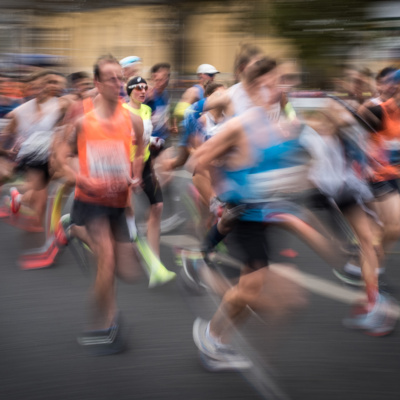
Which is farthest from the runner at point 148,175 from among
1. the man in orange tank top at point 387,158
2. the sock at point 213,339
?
the sock at point 213,339

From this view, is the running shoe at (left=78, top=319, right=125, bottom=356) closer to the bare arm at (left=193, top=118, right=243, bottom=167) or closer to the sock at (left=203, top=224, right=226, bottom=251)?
the sock at (left=203, top=224, right=226, bottom=251)

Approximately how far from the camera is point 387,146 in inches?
255

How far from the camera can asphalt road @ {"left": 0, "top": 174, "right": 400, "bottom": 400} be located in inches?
175

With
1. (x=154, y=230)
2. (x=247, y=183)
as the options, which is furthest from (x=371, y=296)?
(x=154, y=230)

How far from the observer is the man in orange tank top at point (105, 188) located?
5059 millimetres

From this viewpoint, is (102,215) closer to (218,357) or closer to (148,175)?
(218,357)

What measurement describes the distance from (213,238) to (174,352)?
82 centimetres

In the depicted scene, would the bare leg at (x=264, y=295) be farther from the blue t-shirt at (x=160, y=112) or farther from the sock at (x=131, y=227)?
the blue t-shirt at (x=160, y=112)

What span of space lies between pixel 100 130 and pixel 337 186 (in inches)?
68.8

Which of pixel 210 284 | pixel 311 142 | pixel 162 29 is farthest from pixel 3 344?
pixel 162 29

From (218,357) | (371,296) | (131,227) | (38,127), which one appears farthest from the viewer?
(38,127)

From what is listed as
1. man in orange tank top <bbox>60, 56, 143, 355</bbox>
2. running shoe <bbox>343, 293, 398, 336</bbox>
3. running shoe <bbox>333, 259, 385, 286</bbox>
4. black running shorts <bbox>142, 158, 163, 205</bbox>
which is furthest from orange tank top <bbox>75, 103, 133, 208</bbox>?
running shoe <bbox>333, 259, 385, 286</bbox>

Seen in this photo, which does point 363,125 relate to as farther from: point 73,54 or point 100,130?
point 73,54

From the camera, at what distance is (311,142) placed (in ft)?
15.6
